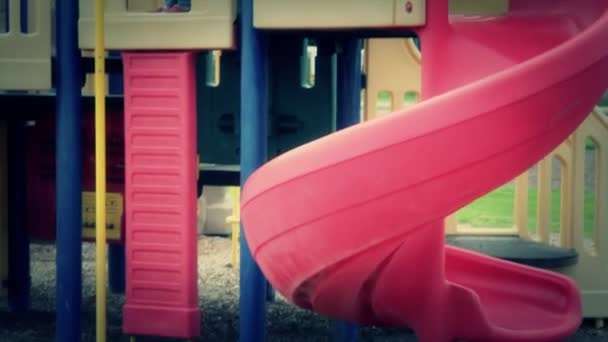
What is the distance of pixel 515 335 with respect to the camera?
204 centimetres

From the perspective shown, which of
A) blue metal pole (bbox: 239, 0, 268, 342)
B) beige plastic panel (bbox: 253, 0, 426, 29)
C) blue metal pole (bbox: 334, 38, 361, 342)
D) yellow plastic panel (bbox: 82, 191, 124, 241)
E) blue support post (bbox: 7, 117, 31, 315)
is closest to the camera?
beige plastic panel (bbox: 253, 0, 426, 29)

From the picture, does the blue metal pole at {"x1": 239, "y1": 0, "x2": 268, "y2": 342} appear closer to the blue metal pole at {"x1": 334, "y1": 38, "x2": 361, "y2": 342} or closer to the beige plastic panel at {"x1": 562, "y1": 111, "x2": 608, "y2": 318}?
the blue metal pole at {"x1": 334, "y1": 38, "x2": 361, "y2": 342}

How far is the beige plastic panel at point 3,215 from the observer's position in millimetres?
3062

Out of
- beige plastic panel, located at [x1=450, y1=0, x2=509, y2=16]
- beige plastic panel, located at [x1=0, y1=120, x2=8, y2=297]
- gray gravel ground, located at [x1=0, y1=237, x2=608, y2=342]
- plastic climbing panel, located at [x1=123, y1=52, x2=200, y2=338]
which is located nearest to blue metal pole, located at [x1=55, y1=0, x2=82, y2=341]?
plastic climbing panel, located at [x1=123, y1=52, x2=200, y2=338]

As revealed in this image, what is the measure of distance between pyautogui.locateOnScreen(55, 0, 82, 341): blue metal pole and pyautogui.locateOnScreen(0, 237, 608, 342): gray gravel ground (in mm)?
424

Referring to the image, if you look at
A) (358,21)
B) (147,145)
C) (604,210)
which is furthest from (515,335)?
(604,210)

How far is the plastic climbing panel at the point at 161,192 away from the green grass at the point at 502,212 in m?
2.71

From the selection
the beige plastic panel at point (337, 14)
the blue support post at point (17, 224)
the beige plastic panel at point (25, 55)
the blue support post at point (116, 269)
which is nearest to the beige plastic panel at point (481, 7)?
the beige plastic panel at point (337, 14)

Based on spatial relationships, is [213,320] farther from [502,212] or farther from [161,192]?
[502,212]

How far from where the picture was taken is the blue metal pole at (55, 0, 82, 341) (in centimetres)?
234

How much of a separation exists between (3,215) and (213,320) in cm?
77

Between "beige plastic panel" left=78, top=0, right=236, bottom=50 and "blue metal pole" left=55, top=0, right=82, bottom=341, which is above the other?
"beige plastic panel" left=78, top=0, right=236, bottom=50

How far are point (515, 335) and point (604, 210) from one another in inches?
51.7

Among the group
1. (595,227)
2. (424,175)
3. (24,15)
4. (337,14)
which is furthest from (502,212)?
(424,175)
